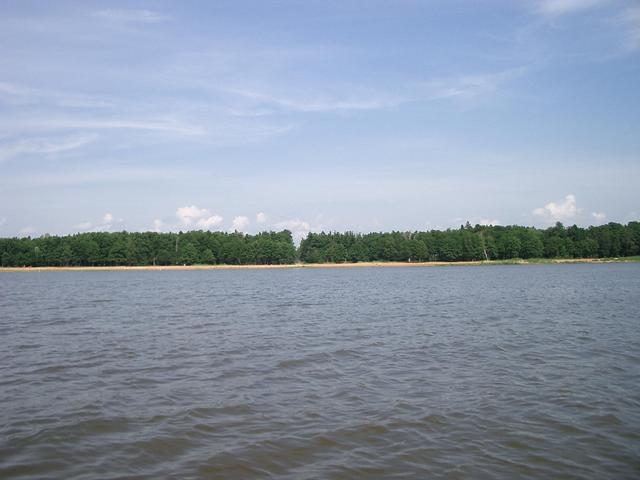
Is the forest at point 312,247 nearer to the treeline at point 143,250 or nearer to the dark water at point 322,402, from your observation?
the treeline at point 143,250

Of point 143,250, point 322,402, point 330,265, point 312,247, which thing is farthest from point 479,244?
point 322,402

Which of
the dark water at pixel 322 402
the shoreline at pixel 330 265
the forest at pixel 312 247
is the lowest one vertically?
the dark water at pixel 322 402

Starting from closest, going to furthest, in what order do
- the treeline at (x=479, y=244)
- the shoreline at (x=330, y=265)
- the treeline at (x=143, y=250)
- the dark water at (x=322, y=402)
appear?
the dark water at (x=322, y=402)
the shoreline at (x=330, y=265)
the treeline at (x=143, y=250)
the treeline at (x=479, y=244)

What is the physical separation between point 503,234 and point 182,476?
17956 cm

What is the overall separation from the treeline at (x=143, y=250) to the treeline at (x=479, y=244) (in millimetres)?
15346

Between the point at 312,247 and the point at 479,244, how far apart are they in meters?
58.4

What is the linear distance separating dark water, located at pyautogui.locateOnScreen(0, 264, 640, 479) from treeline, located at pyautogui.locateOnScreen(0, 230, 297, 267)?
14448cm

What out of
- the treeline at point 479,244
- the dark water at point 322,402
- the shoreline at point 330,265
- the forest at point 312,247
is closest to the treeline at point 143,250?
the forest at point 312,247

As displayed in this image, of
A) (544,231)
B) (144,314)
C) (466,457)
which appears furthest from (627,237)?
(466,457)

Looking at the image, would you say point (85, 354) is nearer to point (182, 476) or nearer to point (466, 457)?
point (182, 476)

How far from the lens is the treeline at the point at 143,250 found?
158125 millimetres

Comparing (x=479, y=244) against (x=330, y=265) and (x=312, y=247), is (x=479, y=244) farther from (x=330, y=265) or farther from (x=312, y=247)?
(x=312, y=247)

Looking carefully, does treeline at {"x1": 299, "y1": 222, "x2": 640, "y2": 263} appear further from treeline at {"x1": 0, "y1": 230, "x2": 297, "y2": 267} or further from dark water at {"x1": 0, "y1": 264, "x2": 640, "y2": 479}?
dark water at {"x1": 0, "y1": 264, "x2": 640, "y2": 479}

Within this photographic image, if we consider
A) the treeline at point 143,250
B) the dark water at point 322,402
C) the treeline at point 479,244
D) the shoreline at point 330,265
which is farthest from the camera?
the treeline at point 479,244
